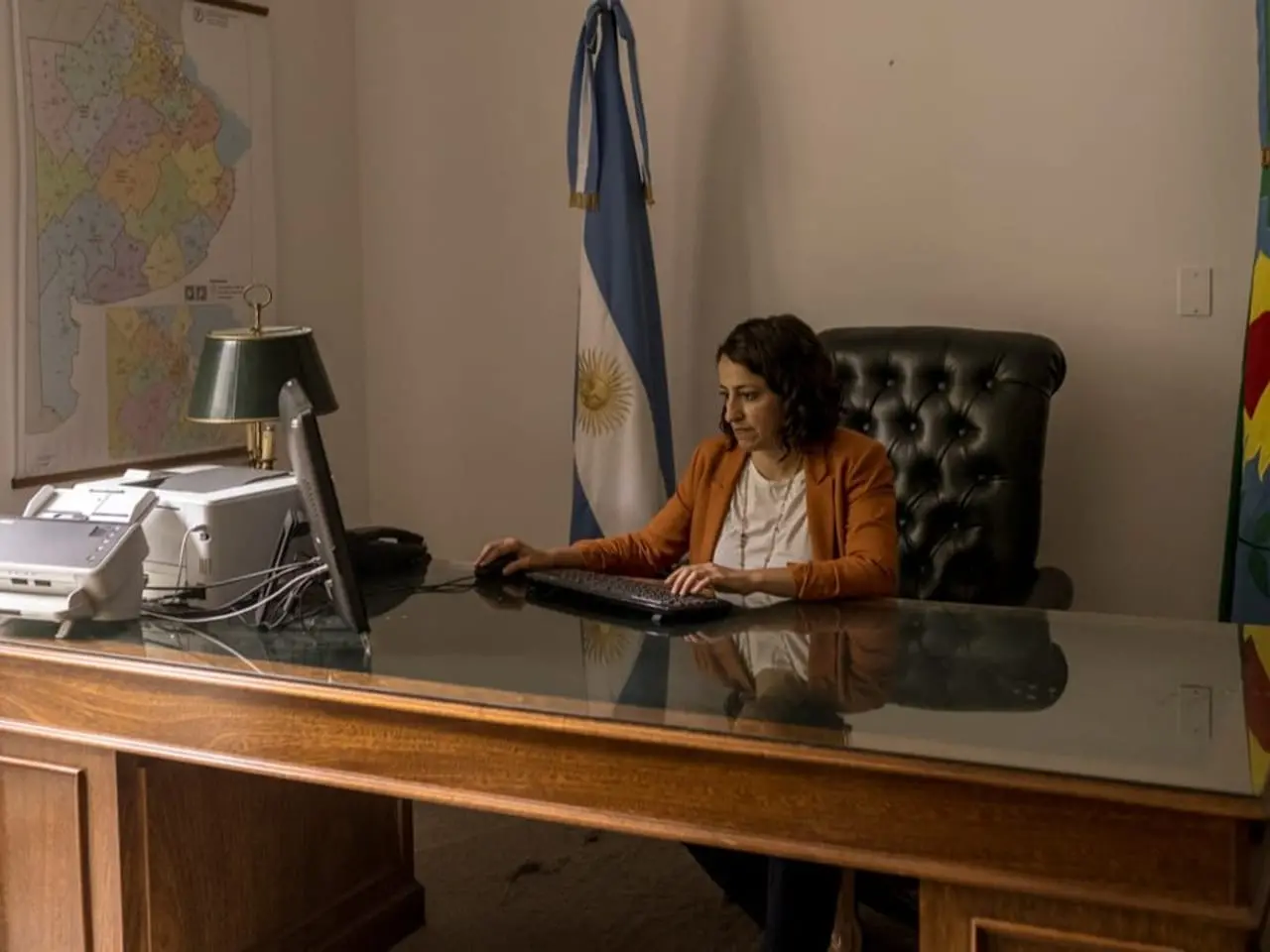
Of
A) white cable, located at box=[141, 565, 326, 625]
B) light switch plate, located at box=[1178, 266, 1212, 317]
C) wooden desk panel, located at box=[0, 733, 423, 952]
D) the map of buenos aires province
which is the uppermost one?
the map of buenos aires province

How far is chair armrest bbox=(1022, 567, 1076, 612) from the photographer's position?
2418mm

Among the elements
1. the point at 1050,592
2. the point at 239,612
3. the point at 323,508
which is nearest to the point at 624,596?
the point at 323,508

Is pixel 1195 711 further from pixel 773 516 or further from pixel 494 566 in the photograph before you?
pixel 494 566

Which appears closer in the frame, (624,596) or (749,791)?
(749,791)

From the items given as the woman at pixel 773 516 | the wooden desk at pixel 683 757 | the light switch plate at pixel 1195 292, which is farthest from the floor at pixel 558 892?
the light switch plate at pixel 1195 292

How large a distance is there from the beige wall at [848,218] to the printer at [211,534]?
1.40 meters

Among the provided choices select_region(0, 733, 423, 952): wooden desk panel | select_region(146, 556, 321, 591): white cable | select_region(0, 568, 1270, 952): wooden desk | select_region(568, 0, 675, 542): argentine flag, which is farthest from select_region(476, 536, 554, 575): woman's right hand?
select_region(568, 0, 675, 542): argentine flag

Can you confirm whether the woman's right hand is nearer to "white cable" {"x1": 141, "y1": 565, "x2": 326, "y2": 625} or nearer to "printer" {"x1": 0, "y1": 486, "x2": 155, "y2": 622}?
"white cable" {"x1": 141, "y1": 565, "x2": 326, "y2": 625}

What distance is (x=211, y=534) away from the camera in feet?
6.89

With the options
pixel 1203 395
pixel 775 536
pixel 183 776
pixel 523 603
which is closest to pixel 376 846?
pixel 183 776

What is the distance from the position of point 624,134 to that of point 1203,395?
1361 millimetres

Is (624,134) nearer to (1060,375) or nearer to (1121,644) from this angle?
(1060,375)

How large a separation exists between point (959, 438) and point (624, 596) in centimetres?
100

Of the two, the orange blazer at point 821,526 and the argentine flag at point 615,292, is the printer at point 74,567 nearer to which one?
the orange blazer at point 821,526
